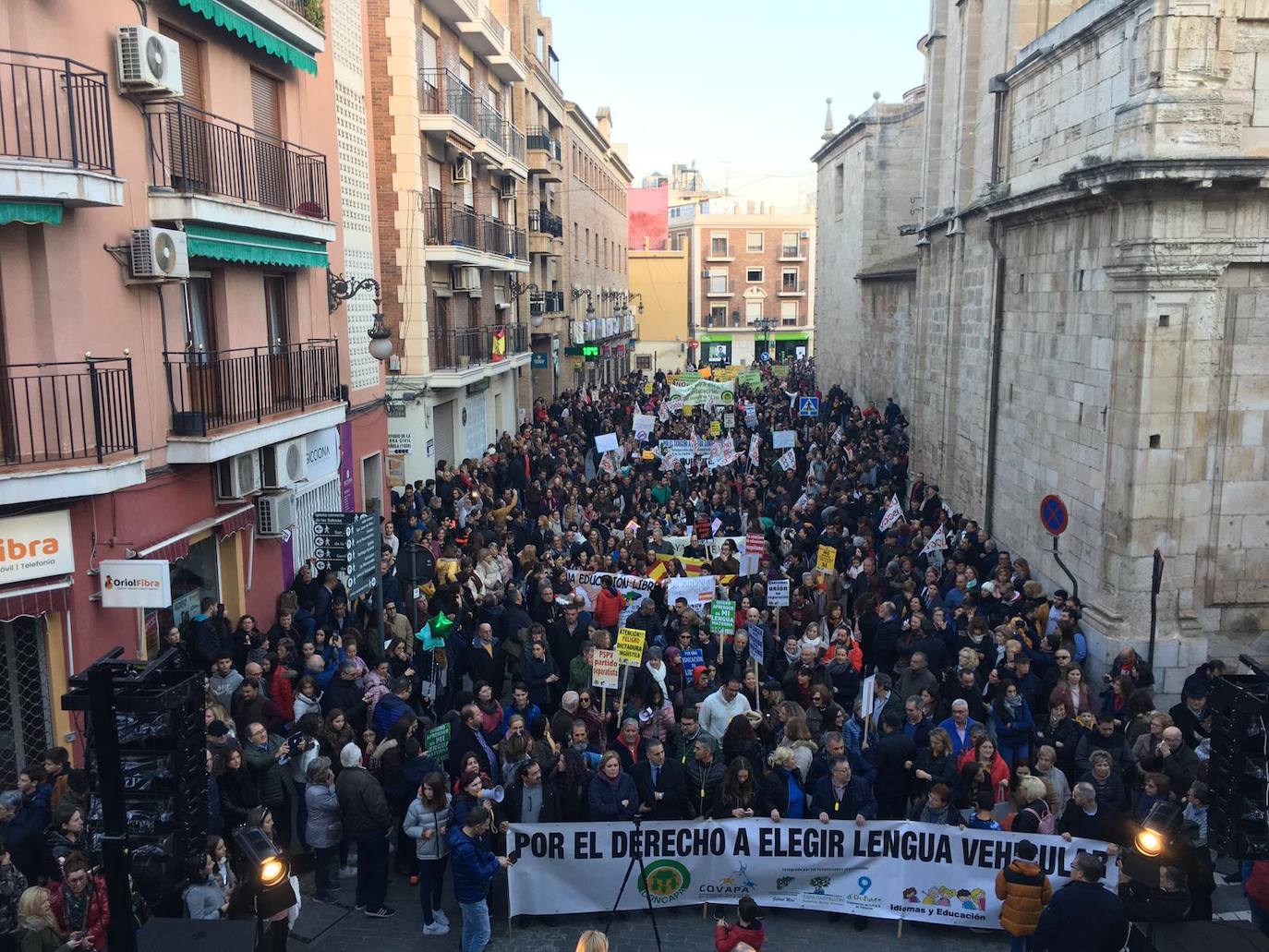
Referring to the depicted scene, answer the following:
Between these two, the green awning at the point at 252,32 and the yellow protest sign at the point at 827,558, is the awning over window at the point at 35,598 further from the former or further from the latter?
the yellow protest sign at the point at 827,558

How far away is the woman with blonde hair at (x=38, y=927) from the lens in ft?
22.0

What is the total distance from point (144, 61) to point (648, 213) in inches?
2631

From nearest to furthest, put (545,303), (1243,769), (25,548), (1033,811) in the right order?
(1243,769)
(1033,811)
(25,548)
(545,303)

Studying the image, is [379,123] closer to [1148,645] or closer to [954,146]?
[954,146]

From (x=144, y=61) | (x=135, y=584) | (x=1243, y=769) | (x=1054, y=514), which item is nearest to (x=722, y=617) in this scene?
(x=1054, y=514)

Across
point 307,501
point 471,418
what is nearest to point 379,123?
point 471,418

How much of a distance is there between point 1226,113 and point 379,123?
631 inches

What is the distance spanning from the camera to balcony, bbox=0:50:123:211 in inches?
357

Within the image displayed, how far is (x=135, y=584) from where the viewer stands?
10070 millimetres

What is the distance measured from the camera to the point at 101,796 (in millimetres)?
5570

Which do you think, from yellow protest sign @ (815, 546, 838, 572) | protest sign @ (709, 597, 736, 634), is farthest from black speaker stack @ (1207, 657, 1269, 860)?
yellow protest sign @ (815, 546, 838, 572)

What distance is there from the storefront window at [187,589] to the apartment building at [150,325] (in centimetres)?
3

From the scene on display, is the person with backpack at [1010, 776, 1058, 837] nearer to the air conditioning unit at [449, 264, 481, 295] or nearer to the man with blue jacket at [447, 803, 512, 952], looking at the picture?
the man with blue jacket at [447, 803, 512, 952]

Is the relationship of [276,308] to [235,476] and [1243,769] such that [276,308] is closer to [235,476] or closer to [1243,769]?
[235,476]
